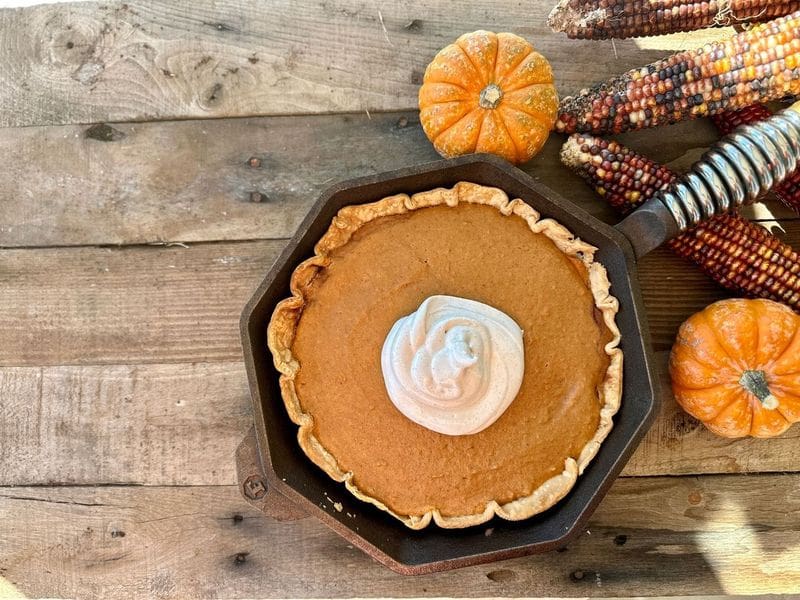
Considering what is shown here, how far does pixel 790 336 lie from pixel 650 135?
65cm

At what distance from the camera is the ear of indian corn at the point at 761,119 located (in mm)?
1642

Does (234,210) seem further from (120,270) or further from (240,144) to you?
(120,270)

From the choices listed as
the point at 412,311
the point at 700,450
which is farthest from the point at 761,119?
the point at 412,311

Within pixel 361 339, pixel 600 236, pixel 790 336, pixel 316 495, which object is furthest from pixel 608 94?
pixel 316 495

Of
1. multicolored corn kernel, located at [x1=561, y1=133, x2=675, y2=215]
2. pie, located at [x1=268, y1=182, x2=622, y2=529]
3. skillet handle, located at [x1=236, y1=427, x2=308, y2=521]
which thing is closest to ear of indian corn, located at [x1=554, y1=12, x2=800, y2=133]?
multicolored corn kernel, located at [x1=561, y1=133, x2=675, y2=215]

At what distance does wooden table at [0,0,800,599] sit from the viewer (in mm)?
1804

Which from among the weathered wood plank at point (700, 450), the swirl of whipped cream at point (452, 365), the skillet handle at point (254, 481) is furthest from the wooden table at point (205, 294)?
the swirl of whipped cream at point (452, 365)

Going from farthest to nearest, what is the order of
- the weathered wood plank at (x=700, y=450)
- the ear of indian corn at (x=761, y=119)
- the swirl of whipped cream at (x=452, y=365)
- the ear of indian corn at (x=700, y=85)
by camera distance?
the weathered wood plank at (x=700, y=450) < the ear of indian corn at (x=761, y=119) < the ear of indian corn at (x=700, y=85) < the swirl of whipped cream at (x=452, y=365)

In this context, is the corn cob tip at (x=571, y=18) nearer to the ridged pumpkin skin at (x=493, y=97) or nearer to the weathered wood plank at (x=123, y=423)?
the ridged pumpkin skin at (x=493, y=97)

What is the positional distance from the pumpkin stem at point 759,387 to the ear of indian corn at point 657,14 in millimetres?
884

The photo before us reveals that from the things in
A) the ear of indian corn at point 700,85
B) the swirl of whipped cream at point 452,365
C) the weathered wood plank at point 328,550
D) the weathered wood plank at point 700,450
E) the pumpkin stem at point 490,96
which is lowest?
the weathered wood plank at point 328,550

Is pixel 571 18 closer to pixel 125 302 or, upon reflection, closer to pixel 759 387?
pixel 759 387

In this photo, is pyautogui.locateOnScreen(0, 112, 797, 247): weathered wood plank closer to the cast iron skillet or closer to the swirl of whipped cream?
the cast iron skillet

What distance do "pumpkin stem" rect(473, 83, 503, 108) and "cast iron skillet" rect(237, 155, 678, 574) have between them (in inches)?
6.8
